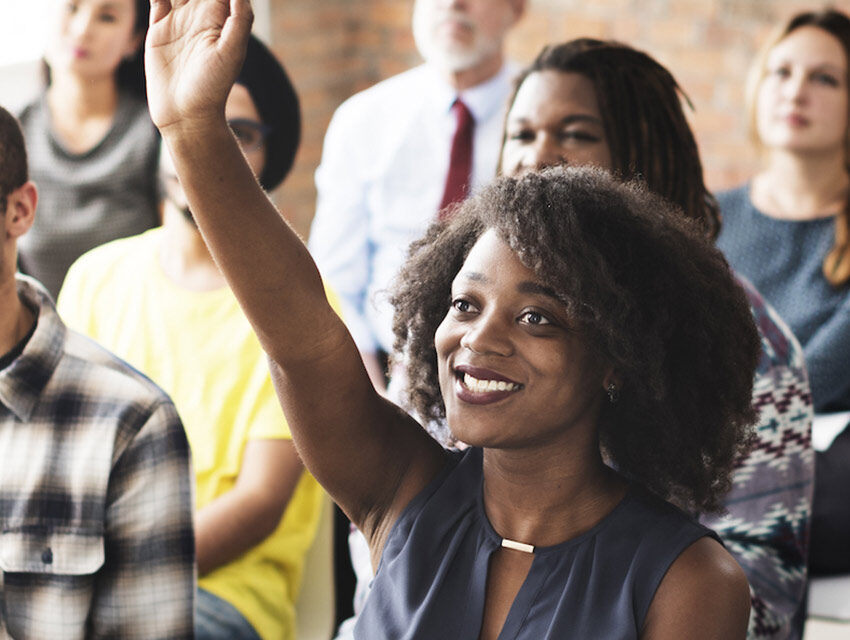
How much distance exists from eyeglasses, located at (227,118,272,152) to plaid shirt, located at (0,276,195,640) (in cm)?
80

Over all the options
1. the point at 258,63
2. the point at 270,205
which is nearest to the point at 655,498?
the point at 270,205

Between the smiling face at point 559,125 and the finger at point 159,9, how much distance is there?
77 cm

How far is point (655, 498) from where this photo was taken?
4.14 ft

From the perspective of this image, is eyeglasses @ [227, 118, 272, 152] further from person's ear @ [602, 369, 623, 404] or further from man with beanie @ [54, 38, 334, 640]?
person's ear @ [602, 369, 623, 404]

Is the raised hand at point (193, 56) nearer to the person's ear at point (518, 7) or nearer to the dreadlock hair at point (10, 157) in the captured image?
the dreadlock hair at point (10, 157)

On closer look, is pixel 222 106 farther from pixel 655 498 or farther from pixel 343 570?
pixel 343 570

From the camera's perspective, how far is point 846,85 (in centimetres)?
288

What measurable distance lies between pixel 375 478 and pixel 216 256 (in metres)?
0.31

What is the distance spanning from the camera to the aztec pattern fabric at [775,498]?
165 centimetres

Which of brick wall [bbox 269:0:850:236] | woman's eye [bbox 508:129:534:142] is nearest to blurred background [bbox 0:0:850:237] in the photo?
brick wall [bbox 269:0:850:236]

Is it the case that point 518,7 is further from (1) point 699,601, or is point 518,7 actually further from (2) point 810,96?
(1) point 699,601

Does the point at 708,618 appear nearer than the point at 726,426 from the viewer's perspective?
Yes

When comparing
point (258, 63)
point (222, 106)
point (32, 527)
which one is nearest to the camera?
point (222, 106)

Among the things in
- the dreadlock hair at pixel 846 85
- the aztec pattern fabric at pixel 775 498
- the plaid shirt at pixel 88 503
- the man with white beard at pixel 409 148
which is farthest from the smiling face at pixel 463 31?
the plaid shirt at pixel 88 503
